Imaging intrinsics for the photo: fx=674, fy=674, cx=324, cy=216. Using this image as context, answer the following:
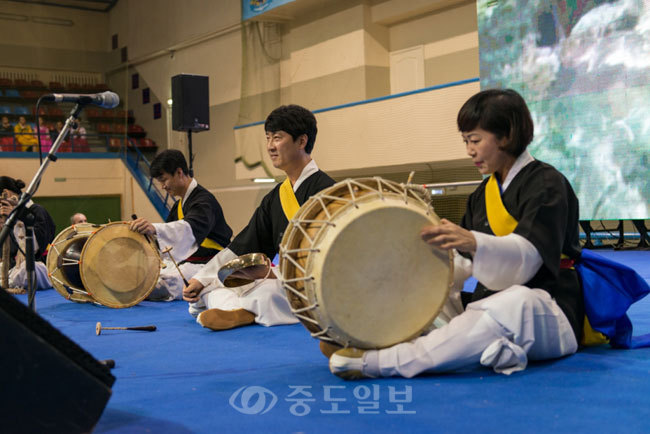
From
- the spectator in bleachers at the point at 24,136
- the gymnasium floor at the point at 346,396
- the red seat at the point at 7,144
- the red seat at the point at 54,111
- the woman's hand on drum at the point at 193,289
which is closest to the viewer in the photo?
the gymnasium floor at the point at 346,396

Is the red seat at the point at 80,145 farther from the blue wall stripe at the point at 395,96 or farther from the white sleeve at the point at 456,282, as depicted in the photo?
the white sleeve at the point at 456,282

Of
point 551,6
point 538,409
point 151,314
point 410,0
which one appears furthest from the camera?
point 410,0

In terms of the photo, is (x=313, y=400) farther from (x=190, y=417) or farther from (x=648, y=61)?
(x=648, y=61)

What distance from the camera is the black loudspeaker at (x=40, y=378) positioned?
47.0 inches

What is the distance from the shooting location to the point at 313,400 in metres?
1.76

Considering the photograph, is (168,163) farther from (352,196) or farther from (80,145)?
(80,145)

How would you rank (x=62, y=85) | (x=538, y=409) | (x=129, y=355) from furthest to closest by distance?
(x=62, y=85)
(x=129, y=355)
(x=538, y=409)

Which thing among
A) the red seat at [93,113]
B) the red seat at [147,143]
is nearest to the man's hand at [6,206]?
the red seat at [93,113]

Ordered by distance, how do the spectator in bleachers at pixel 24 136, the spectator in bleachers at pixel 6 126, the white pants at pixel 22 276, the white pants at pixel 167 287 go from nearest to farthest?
the white pants at pixel 167 287 → the white pants at pixel 22 276 → the spectator in bleachers at pixel 6 126 → the spectator in bleachers at pixel 24 136

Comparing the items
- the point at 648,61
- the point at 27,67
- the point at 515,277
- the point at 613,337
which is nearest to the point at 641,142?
the point at 648,61

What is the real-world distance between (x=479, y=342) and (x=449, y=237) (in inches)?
12.8

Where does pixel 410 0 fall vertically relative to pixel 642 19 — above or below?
above

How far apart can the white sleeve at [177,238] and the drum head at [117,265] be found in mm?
95

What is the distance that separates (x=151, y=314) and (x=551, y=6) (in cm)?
507
